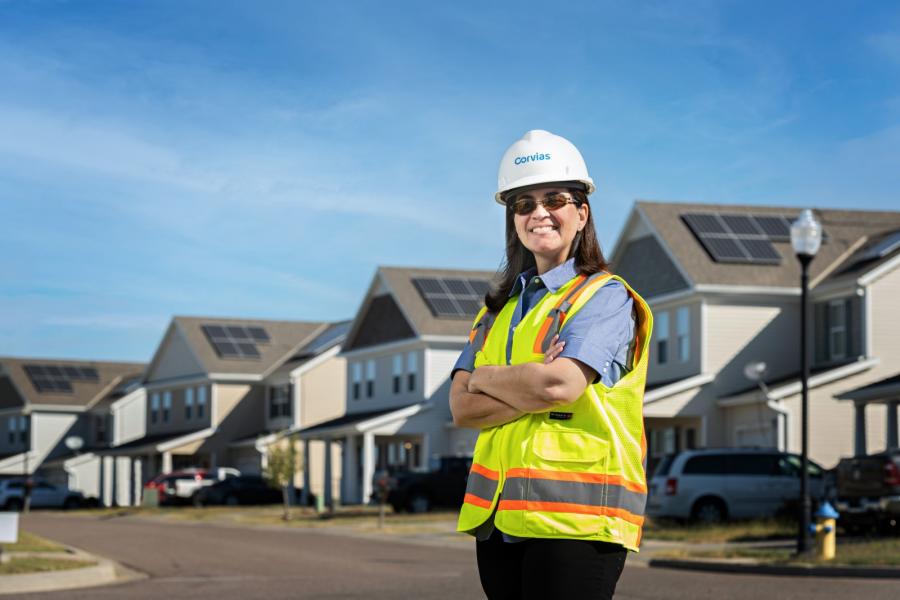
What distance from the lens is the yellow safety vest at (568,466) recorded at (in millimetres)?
3734

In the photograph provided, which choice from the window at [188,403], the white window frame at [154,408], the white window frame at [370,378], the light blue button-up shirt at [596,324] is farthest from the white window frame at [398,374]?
the light blue button-up shirt at [596,324]

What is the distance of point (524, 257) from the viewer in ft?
14.4

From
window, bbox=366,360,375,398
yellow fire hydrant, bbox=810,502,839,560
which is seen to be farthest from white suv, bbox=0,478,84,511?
yellow fire hydrant, bbox=810,502,839,560

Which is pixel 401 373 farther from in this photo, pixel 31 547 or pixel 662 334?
pixel 31 547

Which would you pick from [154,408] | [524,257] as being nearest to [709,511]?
[524,257]

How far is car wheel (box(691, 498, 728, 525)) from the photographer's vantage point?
2845 cm

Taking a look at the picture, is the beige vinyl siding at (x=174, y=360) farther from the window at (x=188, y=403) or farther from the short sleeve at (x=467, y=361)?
the short sleeve at (x=467, y=361)

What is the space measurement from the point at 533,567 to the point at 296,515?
4162cm

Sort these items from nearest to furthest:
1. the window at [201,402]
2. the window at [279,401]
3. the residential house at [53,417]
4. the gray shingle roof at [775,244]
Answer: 1. the gray shingle roof at [775,244]
2. the window at [279,401]
3. the window at [201,402]
4. the residential house at [53,417]

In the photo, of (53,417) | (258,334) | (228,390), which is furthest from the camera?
(53,417)

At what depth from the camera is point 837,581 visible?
53.1 ft

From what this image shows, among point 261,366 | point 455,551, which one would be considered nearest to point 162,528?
point 455,551

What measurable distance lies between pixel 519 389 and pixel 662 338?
35.8 m

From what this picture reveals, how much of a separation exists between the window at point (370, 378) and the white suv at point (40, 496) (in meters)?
17.6
